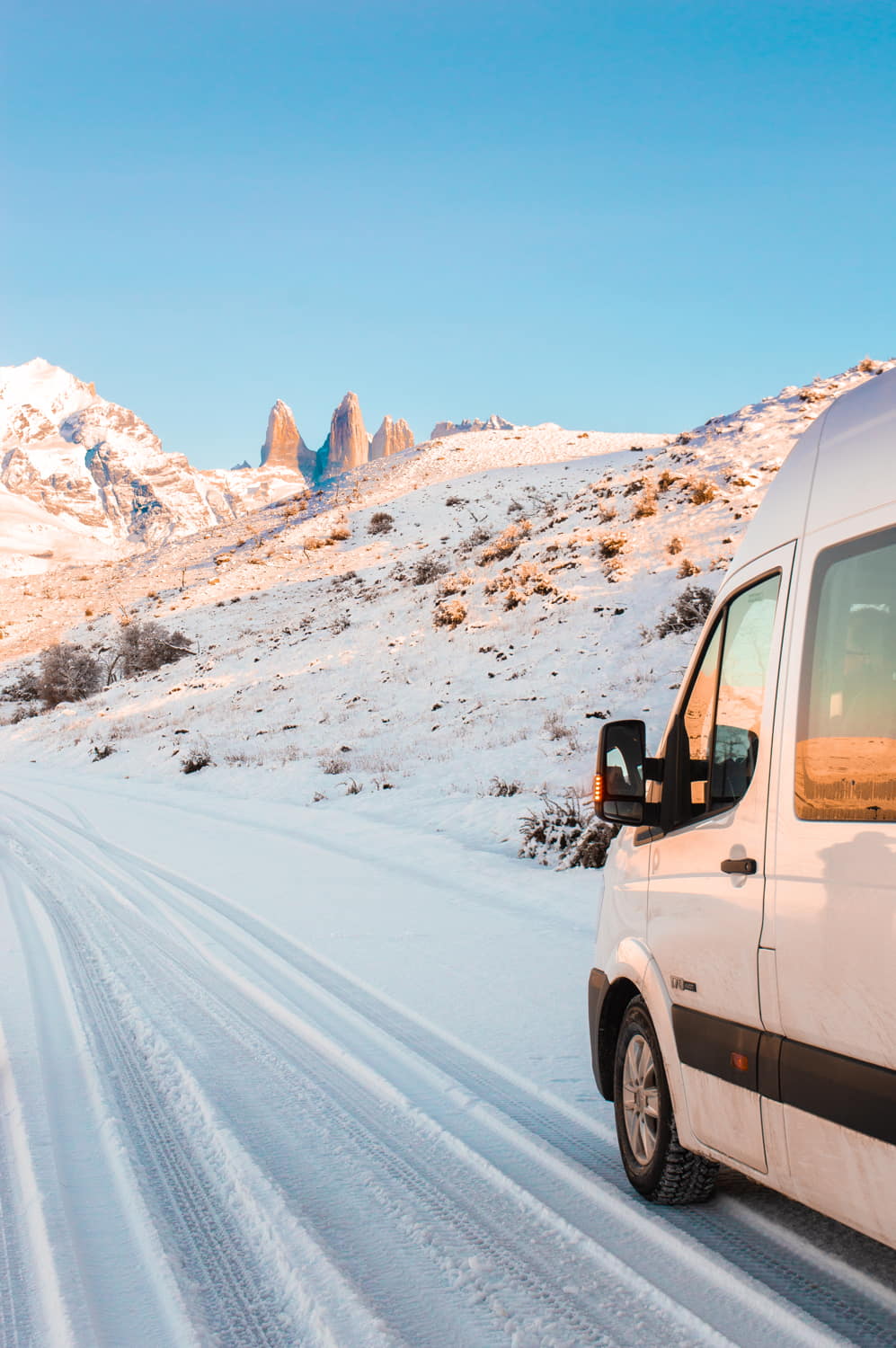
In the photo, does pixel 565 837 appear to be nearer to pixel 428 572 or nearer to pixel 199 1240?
pixel 199 1240

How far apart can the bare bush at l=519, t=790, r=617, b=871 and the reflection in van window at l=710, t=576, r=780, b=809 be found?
6.79 meters

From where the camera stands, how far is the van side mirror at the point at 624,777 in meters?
3.28

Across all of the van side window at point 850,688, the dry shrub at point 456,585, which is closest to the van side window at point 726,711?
the van side window at point 850,688

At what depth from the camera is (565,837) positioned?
34.2 feet

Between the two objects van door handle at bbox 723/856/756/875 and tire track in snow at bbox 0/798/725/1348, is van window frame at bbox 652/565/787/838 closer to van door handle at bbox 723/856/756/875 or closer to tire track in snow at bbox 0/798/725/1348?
van door handle at bbox 723/856/756/875

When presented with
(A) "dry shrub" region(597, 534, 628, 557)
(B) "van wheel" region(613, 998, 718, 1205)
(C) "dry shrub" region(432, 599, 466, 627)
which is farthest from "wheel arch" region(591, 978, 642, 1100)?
(C) "dry shrub" region(432, 599, 466, 627)

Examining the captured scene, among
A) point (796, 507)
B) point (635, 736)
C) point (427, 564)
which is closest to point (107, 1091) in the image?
point (635, 736)

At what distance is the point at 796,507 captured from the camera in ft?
9.37

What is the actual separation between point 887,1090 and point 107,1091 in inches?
144

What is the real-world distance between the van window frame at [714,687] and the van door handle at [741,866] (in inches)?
6.6

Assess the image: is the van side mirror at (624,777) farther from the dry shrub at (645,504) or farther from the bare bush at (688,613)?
the dry shrub at (645,504)

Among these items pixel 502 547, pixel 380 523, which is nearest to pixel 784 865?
pixel 502 547

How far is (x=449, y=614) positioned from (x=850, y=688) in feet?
86.1

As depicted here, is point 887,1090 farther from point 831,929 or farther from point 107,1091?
point 107,1091
